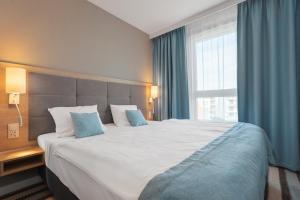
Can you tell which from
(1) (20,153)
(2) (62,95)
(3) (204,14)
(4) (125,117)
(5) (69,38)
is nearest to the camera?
(1) (20,153)

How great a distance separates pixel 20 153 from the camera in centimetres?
172

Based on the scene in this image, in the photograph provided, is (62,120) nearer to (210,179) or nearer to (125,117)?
(125,117)

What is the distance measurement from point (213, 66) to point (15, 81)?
3.07 metres

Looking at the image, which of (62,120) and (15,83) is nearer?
(15,83)

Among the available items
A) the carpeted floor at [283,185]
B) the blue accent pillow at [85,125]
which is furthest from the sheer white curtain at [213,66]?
the blue accent pillow at [85,125]

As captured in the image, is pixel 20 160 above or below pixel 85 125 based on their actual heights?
below

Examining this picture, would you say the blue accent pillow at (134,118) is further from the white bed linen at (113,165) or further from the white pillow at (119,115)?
the white bed linen at (113,165)

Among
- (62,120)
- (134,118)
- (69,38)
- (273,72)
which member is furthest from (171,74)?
(62,120)

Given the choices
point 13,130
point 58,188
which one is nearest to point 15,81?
point 13,130

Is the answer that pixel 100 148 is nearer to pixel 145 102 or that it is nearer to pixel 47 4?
pixel 47 4

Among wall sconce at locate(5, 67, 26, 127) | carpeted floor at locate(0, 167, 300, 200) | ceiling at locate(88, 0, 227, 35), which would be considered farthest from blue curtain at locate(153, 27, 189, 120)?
wall sconce at locate(5, 67, 26, 127)

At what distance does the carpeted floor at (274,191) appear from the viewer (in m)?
1.70

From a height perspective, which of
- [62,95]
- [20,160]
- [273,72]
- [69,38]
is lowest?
[20,160]

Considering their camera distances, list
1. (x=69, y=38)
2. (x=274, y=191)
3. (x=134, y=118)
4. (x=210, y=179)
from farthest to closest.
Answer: (x=134, y=118)
(x=69, y=38)
(x=274, y=191)
(x=210, y=179)
